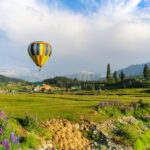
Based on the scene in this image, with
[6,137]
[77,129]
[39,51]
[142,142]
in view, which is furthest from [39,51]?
[142,142]

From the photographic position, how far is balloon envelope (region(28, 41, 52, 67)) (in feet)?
121

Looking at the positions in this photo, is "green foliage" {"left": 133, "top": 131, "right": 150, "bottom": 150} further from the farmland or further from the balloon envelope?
the balloon envelope

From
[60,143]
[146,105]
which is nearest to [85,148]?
[60,143]

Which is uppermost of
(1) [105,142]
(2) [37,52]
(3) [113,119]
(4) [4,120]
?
(2) [37,52]

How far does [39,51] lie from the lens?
36.8 metres

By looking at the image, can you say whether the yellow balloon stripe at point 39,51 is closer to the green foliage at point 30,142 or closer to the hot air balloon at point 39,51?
the hot air balloon at point 39,51

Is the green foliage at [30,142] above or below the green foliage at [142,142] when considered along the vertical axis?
above

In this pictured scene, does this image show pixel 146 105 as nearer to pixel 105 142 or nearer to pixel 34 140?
pixel 105 142

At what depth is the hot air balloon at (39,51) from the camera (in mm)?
36750

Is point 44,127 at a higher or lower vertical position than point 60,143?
higher

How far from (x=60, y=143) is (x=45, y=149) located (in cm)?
128

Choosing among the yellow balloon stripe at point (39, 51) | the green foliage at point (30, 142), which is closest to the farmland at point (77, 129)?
the green foliage at point (30, 142)

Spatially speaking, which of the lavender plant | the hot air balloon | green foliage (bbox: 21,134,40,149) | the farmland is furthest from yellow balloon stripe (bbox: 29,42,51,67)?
green foliage (bbox: 21,134,40,149)

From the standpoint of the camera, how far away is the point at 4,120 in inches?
388
